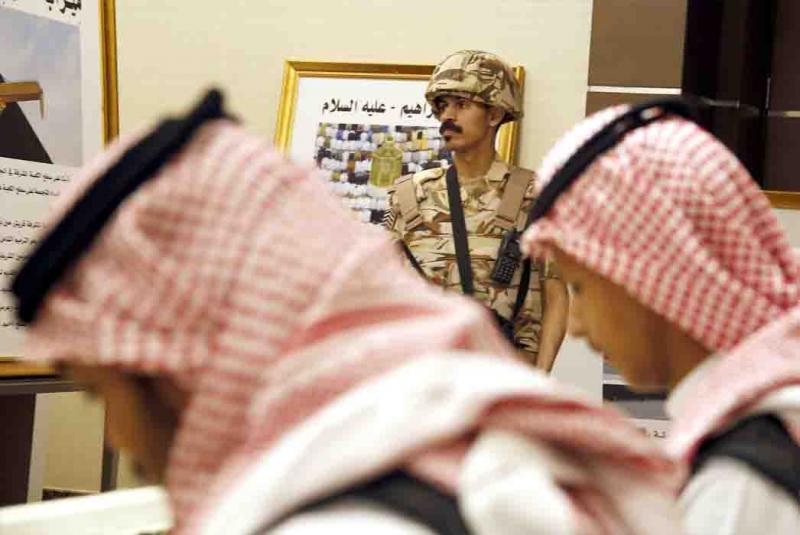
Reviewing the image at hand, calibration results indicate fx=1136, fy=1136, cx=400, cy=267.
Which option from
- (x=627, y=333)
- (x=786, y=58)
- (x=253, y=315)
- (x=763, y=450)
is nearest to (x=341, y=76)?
(x=786, y=58)

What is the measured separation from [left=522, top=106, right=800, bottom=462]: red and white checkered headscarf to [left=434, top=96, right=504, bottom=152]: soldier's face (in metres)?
1.96

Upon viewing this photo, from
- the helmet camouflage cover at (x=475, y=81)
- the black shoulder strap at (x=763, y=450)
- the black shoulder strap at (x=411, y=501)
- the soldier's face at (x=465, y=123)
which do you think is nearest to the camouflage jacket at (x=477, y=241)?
the soldier's face at (x=465, y=123)

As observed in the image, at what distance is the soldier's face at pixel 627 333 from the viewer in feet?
5.13

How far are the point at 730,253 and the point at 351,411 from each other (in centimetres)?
89

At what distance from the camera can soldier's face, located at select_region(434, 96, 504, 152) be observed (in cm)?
355

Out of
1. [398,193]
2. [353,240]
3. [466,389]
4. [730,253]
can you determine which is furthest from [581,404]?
[398,193]

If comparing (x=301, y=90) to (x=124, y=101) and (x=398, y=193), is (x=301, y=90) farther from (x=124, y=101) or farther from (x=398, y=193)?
(x=398, y=193)

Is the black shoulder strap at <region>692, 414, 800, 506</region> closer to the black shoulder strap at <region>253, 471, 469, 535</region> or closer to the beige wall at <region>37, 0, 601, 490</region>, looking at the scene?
the black shoulder strap at <region>253, 471, 469, 535</region>

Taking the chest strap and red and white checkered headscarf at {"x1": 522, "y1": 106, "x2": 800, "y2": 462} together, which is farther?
the chest strap

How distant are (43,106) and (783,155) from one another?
9.95 feet

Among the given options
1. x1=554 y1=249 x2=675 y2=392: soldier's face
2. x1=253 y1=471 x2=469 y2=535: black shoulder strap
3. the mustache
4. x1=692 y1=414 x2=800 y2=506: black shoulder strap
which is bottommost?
x1=692 y1=414 x2=800 y2=506: black shoulder strap

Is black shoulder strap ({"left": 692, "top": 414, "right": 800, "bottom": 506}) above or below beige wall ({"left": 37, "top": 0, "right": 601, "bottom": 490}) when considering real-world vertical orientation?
below

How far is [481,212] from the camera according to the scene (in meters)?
3.48

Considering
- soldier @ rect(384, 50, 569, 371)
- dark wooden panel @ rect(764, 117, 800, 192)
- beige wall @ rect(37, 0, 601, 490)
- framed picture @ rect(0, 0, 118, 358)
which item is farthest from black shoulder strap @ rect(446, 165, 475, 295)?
dark wooden panel @ rect(764, 117, 800, 192)
